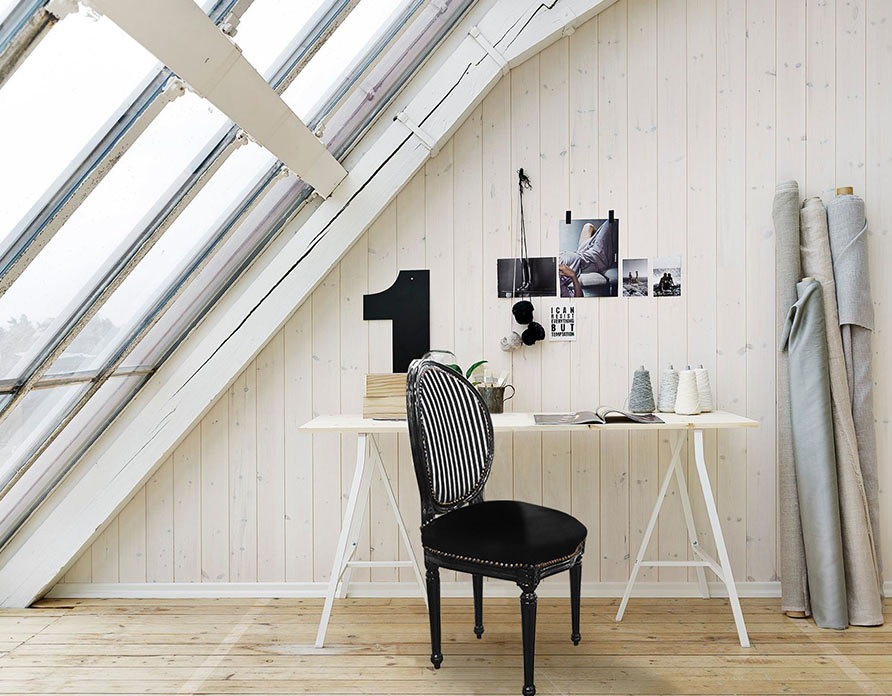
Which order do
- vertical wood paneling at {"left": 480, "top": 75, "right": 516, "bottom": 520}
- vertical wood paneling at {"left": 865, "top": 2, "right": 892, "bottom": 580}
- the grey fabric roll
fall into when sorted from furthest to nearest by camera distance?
vertical wood paneling at {"left": 480, "top": 75, "right": 516, "bottom": 520}, vertical wood paneling at {"left": 865, "top": 2, "right": 892, "bottom": 580}, the grey fabric roll

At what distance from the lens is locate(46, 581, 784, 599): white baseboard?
2.96m

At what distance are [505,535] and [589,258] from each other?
1344 millimetres

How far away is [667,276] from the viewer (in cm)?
300

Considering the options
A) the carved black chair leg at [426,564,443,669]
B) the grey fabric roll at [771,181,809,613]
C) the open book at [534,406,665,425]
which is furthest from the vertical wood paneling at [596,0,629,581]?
the carved black chair leg at [426,564,443,669]

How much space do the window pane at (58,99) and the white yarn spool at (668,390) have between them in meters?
2.10

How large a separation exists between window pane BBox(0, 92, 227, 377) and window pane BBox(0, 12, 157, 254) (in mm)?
200

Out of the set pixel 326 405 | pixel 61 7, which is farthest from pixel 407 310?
pixel 61 7

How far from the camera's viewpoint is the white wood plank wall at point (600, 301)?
2979 mm

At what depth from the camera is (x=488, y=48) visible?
2.79 m

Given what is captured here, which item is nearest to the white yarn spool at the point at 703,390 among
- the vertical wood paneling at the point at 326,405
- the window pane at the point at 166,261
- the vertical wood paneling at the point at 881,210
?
the vertical wood paneling at the point at 881,210

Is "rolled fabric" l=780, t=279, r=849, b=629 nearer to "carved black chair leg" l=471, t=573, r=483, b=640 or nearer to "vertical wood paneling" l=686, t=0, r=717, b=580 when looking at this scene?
"vertical wood paneling" l=686, t=0, r=717, b=580

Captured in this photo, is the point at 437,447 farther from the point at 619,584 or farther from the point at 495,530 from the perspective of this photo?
the point at 619,584

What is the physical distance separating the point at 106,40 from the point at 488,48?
5.38 feet

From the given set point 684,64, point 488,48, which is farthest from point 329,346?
point 684,64
